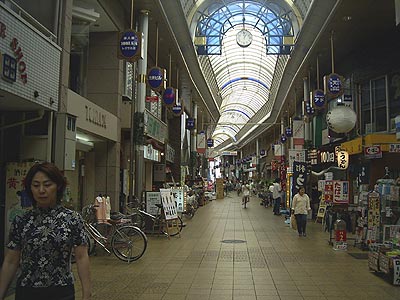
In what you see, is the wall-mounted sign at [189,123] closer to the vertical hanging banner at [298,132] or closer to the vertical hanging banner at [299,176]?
the vertical hanging banner at [298,132]

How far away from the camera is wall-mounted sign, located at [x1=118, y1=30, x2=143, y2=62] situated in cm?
1071

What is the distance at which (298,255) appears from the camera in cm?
940

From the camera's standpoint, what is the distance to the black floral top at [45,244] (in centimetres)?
264

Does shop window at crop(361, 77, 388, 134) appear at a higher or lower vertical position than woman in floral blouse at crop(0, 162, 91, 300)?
higher

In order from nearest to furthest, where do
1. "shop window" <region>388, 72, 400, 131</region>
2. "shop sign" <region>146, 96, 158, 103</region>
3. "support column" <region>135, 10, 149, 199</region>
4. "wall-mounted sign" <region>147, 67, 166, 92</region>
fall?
"support column" <region>135, 10, 149, 199</region> < "wall-mounted sign" <region>147, 67, 166, 92</region> < "shop window" <region>388, 72, 400, 131</region> < "shop sign" <region>146, 96, 158, 103</region>

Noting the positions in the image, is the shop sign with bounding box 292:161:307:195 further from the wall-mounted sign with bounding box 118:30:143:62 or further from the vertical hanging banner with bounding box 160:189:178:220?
the wall-mounted sign with bounding box 118:30:143:62

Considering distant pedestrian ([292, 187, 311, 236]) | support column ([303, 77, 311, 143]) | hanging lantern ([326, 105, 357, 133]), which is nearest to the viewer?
hanging lantern ([326, 105, 357, 133])

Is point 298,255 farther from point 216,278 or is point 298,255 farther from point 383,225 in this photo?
point 216,278

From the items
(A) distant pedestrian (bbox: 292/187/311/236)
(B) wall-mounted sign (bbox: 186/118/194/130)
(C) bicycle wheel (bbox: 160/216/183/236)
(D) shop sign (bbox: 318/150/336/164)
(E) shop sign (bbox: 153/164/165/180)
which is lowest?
(C) bicycle wheel (bbox: 160/216/183/236)

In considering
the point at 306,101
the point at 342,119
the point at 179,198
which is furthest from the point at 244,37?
the point at 342,119

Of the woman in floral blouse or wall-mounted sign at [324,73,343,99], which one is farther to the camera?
wall-mounted sign at [324,73,343,99]

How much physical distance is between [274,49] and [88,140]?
11178mm

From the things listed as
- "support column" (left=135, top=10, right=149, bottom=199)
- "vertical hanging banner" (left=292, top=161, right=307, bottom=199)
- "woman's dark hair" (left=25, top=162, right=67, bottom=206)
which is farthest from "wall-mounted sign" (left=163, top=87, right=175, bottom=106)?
"woman's dark hair" (left=25, top=162, right=67, bottom=206)

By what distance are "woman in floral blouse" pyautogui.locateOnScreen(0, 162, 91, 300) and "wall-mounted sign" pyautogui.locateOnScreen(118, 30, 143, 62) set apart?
829 centimetres
